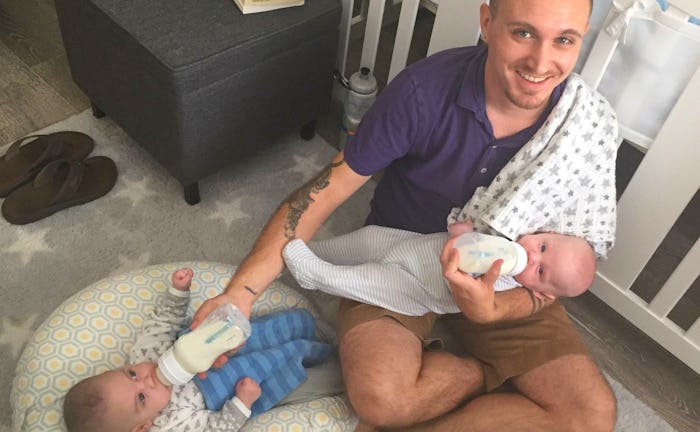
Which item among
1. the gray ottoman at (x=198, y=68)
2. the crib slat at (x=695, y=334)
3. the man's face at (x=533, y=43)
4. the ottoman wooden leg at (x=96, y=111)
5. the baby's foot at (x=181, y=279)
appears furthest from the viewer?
the ottoman wooden leg at (x=96, y=111)

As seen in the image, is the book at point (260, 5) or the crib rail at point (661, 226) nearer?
the crib rail at point (661, 226)

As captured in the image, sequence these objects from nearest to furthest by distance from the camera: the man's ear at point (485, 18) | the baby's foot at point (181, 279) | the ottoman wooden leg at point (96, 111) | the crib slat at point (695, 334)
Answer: the man's ear at point (485, 18) → the baby's foot at point (181, 279) → the crib slat at point (695, 334) → the ottoman wooden leg at point (96, 111)

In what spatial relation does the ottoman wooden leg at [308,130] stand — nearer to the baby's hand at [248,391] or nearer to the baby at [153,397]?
the baby at [153,397]

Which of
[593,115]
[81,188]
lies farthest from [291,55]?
[593,115]

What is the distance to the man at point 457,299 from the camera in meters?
1.24

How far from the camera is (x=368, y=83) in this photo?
74.4 inches

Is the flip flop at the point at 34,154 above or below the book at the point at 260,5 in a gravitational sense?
below

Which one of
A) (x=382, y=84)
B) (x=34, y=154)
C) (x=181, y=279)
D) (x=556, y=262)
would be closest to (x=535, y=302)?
(x=556, y=262)

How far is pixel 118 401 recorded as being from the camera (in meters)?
1.11

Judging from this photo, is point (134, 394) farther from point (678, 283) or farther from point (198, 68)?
point (678, 283)

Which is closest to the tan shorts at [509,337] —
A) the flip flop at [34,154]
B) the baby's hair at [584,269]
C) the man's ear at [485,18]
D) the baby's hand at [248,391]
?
the baby's hair at [584,269]

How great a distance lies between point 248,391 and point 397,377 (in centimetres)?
29

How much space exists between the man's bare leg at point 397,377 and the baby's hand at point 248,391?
0.60 ft

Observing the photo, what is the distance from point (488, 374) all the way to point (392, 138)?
539 mm
